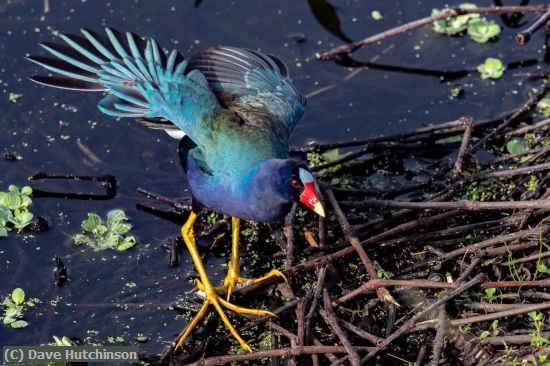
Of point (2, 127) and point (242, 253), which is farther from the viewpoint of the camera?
point (2, 127)

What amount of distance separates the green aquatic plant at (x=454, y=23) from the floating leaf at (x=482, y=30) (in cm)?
4

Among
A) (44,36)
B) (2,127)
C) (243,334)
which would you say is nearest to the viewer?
(243,334)

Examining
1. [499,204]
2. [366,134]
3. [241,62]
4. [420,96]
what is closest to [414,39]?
[420,96]

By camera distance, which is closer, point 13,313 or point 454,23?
point 13,313

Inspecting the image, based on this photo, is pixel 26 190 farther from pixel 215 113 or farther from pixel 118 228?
pixel 215 113

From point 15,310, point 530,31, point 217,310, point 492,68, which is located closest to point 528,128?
point 530,31

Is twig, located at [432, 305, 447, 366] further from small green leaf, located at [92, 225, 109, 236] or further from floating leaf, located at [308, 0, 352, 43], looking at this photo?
floating leaf, located at [308, 0, 352, 43]

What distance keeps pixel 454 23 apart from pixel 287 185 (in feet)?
8.40

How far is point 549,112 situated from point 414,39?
1.06 metres

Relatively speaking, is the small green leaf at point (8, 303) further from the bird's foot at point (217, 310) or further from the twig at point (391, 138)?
the twig at point (391, 138)

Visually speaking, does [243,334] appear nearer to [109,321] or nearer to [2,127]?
[109,321]

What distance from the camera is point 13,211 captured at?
4.75 meters

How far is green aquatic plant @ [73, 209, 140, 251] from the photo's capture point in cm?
465

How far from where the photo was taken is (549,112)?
5355 mm
